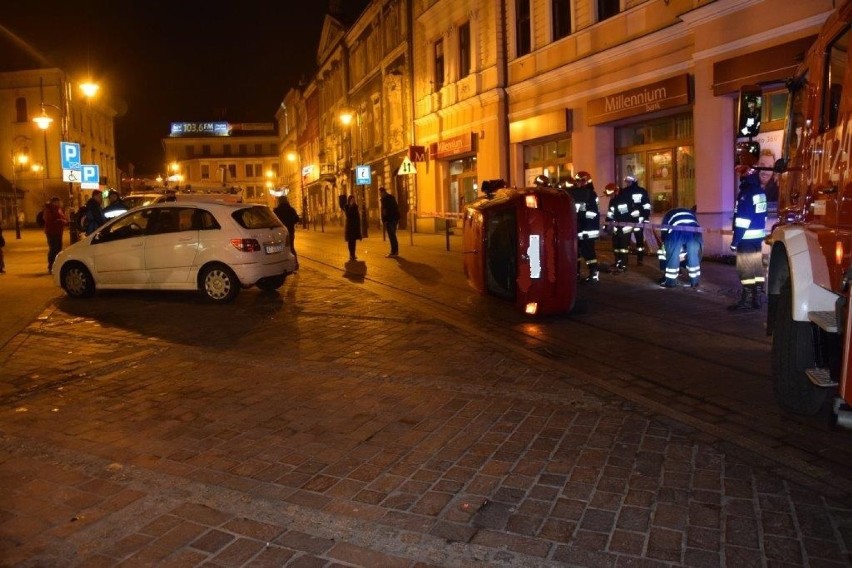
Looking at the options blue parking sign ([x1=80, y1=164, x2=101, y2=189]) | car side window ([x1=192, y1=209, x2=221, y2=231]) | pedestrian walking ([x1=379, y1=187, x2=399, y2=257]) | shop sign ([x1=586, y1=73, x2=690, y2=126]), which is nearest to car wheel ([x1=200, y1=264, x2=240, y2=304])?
car side window ([x1=192, y1=209, x2=221, y2=231])

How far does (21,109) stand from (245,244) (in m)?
57.8

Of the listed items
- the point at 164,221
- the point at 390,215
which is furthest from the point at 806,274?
the point at 390,215

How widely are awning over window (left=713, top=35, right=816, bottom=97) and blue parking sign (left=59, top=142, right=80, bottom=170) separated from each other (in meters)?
22.6

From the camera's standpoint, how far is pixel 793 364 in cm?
518

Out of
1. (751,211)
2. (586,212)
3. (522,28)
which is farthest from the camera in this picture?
(522,28)

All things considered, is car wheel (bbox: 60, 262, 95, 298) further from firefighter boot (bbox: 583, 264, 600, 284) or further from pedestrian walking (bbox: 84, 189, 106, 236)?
firefighter boot (bbox: 583, 264, 600, 284)

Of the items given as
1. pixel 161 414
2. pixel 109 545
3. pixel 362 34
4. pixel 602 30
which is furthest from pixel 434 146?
pixel 109 545

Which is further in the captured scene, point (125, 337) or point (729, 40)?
point (729, 40)

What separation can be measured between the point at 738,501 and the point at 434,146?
26814 millimetres

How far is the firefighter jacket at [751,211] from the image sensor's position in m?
9.04

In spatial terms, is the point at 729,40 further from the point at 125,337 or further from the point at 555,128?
the point at 125,337

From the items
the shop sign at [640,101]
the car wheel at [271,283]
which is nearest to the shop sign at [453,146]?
the shop sign at [640,101]

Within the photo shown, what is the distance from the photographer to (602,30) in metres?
19.0

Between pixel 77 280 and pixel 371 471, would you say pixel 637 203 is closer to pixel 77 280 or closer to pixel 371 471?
pixel 77 280
